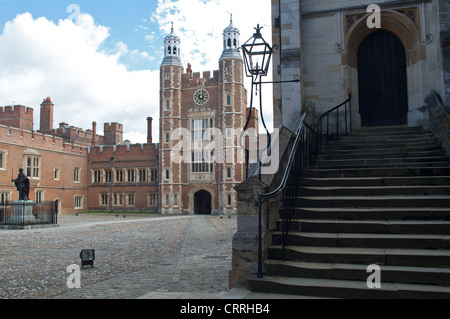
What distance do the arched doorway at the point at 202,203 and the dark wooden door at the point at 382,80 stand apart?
35159mm

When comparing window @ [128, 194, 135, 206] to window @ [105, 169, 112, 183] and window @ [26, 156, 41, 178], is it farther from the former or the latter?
window @ [26, 156, 41, 178]

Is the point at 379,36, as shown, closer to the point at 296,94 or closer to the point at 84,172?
the point at 296,94

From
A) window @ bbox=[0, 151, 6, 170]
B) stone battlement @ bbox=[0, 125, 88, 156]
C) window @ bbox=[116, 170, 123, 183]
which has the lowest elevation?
window @ bbox=[116, 170, 123, 183]

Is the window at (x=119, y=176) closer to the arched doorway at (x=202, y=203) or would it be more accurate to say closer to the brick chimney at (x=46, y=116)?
the arched doorway at (x=202, y=203)

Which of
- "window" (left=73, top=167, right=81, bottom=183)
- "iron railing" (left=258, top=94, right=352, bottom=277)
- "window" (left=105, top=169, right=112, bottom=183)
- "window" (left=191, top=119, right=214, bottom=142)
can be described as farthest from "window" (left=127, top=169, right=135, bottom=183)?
"iron railing" (left=258, top=94, right=352, bottom=277)

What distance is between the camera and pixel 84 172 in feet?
158

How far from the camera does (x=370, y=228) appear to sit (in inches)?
217

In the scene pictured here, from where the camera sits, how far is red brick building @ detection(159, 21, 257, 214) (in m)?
41.9

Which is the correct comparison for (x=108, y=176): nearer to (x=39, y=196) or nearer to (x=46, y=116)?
(x=39, y=196)

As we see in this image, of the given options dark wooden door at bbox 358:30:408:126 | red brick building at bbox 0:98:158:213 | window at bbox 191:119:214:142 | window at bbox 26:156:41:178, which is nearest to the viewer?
dark wooden door at bbox 358:30:408:126

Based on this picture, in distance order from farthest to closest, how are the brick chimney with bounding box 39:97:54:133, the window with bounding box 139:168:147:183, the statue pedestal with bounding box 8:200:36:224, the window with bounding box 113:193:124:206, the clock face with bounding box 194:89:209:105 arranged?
the brick chimney with bounding box 39:97:54:133, the window with bounding box 113:193:124:206, the window with bounding box 139:168:147:183, the clock face with bounding box 194:89:209:105, the statue pedestal with bounding box 8:200:36:224

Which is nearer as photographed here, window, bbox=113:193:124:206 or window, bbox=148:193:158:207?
window, bbox=148:193:158:207

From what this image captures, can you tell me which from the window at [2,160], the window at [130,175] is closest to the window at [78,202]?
the window at [130,175]
